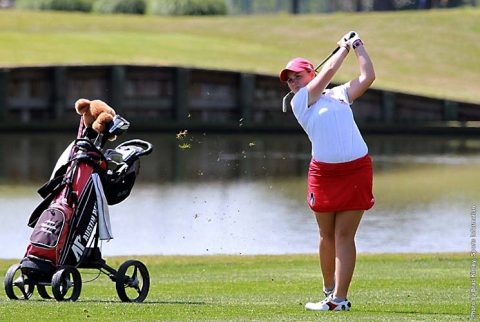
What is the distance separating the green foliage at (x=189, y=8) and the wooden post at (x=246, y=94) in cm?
2337

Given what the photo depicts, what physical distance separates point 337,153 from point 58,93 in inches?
1138

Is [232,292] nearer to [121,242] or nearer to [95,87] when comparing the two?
[121,242]

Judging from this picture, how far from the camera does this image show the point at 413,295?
35.3 feet

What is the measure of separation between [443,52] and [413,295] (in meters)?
41.7

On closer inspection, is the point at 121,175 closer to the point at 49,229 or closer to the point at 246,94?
the point at 49,229

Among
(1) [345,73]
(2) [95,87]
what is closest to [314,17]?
(1) [345,73]

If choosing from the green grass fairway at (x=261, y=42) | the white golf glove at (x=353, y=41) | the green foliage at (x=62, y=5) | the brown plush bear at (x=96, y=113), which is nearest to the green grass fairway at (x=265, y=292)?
the brown plush bear at (x=96, y=113)

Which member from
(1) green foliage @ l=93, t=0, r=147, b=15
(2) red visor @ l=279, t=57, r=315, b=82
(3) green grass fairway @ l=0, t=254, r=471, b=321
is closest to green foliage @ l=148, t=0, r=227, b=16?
(1) green foliage @ l=93, t=0, r=147, b=15

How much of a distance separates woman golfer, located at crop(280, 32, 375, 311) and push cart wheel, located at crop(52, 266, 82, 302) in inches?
65.6

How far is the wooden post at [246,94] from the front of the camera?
128ft

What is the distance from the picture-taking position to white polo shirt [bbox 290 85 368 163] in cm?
943

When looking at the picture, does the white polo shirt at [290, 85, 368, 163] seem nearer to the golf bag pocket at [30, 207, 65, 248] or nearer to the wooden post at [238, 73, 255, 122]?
the golf bag pocket at [30, 207, 65, 248]

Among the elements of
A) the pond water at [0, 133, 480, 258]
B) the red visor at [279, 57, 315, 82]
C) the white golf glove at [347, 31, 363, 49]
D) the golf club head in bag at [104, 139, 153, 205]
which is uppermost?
the white golf glove at [347, 31, 363, 49]

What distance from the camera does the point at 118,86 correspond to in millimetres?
38094
